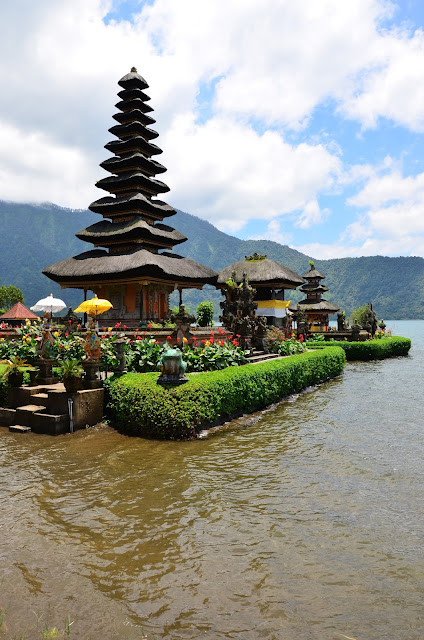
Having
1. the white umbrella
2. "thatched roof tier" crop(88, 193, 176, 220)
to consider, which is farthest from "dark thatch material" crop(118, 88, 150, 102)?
the white umbrella

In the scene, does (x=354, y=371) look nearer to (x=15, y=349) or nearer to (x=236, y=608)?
(x=15, y=349)

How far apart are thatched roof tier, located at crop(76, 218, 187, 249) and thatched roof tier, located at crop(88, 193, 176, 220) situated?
0.74 m

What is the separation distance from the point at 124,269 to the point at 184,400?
556 inches

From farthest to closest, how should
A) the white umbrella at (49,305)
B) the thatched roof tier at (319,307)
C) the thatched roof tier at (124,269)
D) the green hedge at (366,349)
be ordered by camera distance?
the thatched roof tier at (319,307)
the green hedge at (366,349)
the thatched roof tier at (124,269)
the white umbrella at (49,305)

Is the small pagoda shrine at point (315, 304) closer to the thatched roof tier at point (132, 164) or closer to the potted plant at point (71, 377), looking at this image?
the thatched roof tier at point (132, 164)

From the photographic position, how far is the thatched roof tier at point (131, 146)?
92.6 ft

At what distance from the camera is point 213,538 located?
5477 millimetres

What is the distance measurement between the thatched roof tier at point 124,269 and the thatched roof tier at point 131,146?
23.6 ft

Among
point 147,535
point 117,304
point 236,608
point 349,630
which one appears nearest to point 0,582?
point 147,535

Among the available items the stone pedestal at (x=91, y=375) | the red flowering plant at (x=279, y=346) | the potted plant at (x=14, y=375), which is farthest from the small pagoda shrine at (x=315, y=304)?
the potted plant at (x=14, y=375)

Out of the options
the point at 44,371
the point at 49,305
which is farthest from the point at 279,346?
the point at 44,371

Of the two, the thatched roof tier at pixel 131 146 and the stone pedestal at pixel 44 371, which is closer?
the stone pedestal at pixel 44 371

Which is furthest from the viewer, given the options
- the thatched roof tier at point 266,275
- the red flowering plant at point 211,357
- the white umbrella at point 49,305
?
the thatched roof tier at point 266,275

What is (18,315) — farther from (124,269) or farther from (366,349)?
(366,349)
